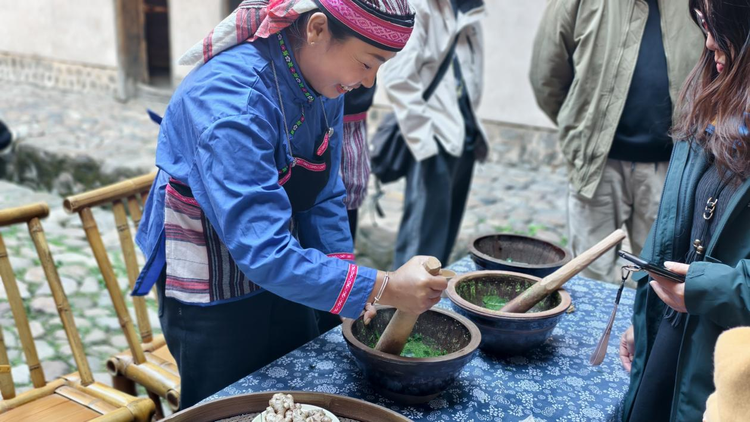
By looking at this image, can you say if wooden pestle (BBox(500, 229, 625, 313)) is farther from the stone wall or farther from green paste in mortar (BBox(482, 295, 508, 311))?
the stone wall

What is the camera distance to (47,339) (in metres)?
3.96

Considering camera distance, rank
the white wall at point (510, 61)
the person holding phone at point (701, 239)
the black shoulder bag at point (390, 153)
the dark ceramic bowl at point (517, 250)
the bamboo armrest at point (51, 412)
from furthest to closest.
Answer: the white wall at point (510, 61), the black shoulder bag at point (390, 153), the dark ceramic bowl at point (517, 250), the bamboo armrest at point (51, 412), the person holding phone at point (701, 239)

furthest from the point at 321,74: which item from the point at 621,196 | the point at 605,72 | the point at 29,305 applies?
the point at 29,305

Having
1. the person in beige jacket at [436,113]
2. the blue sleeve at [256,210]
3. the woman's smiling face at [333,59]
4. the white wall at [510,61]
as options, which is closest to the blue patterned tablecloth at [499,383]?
the blue sleeve at [256,210]

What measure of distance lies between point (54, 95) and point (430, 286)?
33.8 feet

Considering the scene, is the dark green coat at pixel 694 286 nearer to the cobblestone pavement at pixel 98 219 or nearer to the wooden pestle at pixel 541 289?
the wooden pestle at pixel 541 289

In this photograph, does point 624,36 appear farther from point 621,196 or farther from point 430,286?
point 430,286

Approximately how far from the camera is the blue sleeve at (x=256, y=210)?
1.45 metres

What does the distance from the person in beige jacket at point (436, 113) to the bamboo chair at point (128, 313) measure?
1539 mm

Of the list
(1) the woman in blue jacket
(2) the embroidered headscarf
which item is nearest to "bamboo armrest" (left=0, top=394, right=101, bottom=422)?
(1) the woman in blue jacket

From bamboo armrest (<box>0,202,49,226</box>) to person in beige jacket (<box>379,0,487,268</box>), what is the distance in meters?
1.91

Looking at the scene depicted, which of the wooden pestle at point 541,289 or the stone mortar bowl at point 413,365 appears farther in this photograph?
the wooden pestle at point 541,289

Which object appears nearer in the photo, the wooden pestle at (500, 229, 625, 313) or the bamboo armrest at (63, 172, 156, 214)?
the wooden pestle at (500, 229, 625, 313)

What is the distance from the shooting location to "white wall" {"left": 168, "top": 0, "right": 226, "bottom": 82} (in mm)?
8930
